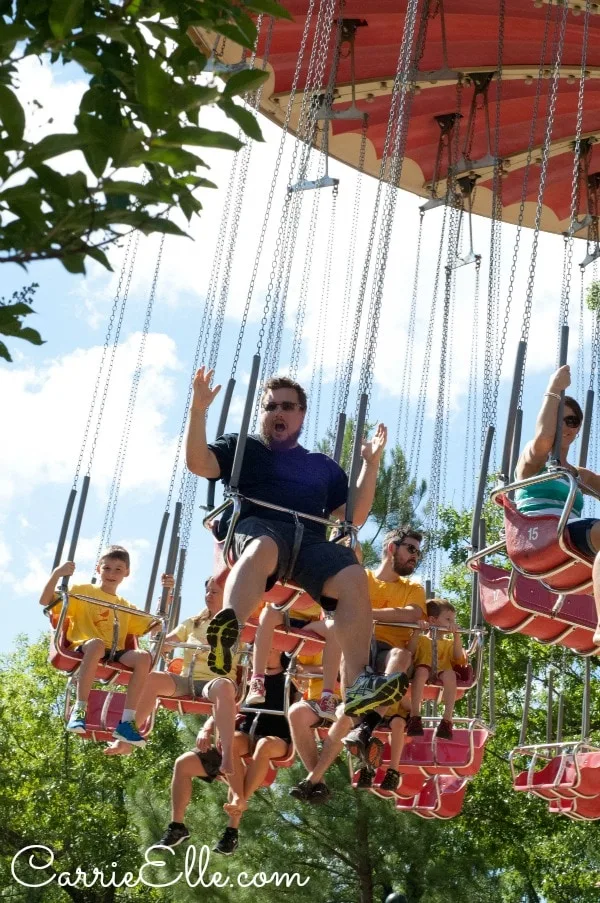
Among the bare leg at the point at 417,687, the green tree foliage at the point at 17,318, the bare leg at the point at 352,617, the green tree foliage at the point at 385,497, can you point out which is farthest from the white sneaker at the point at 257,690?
the green tree foliage at the point at 385,497

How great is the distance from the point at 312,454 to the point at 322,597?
67cm

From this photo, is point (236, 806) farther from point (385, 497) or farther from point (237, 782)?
point (385, 497)

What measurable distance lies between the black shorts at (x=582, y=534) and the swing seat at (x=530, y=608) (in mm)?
987

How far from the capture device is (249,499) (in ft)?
17.7

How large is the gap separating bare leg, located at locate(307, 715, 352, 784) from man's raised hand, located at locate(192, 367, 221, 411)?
1383mm

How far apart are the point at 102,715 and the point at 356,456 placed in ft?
9.93

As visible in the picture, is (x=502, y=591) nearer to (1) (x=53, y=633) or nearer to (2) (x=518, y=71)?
(1) (x=53, y=633)

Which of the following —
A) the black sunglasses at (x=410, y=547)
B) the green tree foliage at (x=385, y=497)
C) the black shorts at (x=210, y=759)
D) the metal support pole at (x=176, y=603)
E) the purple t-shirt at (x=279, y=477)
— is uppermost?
the green tree foliage at (x=385, y=497)

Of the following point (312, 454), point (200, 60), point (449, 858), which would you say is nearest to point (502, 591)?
point (312, 454)

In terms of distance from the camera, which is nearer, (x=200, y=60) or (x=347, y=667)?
(x=200, y=60)

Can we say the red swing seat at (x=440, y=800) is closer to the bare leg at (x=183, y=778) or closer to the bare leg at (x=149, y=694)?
the bare leg at (x=149, y=694)

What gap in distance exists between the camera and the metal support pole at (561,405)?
16.3ft

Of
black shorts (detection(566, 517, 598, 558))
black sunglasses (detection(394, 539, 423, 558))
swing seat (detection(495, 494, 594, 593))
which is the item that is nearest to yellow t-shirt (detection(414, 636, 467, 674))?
black sunglasses (detection(394, 539, 423, 558))

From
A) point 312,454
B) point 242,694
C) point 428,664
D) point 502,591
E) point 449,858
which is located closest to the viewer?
point 312,454
